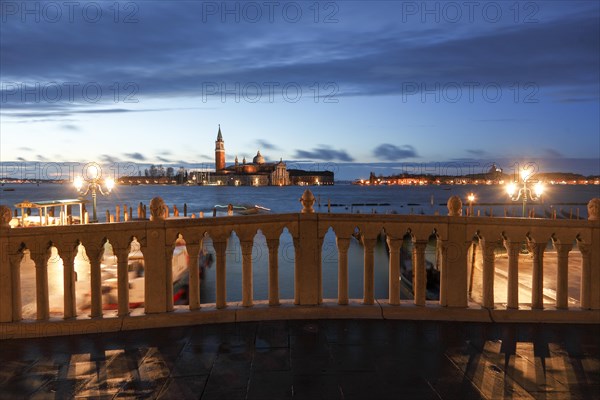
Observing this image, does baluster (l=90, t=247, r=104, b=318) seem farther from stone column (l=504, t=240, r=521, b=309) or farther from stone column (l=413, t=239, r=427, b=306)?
stone column (l=504, t=240, r=521, b=309)

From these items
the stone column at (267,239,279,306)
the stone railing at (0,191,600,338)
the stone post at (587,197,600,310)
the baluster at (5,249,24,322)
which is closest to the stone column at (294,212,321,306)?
Answer: the stone railing at (0,191,600,338)

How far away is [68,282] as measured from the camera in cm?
527

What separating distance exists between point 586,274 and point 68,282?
5890 mm

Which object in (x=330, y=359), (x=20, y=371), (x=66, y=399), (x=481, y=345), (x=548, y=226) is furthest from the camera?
(x=548, y=226)

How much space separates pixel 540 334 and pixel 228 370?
3.36m

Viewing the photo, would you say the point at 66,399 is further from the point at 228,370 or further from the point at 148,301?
the point at 148,301

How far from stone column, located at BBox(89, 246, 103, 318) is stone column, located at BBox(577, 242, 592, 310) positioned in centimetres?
545

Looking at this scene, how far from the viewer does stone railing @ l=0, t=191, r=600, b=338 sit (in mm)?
5250

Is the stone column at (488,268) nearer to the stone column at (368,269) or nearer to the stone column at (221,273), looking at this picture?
the stone column at (368,269)

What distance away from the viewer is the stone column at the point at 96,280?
525 cm

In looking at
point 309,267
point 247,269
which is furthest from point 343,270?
point 247,269

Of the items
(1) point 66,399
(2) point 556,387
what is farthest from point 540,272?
(1) point 66,399

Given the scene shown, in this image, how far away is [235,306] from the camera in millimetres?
5781

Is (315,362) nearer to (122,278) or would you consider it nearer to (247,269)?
(247,269)
